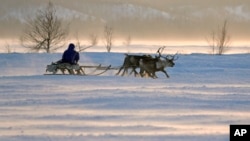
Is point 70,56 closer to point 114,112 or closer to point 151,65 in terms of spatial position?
point 151,65

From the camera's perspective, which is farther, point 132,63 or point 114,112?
point 132,63

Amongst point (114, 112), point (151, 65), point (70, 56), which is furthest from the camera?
point (151, 65)

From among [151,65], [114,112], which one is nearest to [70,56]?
[151,65]

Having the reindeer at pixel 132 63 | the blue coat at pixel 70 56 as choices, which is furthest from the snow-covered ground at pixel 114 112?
the reindeer at pixel 132 63

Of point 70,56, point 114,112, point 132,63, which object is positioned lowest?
point 114,112

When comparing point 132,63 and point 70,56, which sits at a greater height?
point 70,56

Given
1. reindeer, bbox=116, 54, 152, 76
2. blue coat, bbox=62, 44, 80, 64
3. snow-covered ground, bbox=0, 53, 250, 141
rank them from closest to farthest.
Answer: snow-covered ground, bbox=0, 53, 250, 141
blue coat, bbox=62, 44, 80, 64
reindeer, bbox=116, 54, 152, 76

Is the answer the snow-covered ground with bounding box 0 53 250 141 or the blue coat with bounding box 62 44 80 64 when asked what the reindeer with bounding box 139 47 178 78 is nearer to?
the blue coat with bounding box 62 44 80 64

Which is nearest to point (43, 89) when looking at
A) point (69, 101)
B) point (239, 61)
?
point (69, 101)

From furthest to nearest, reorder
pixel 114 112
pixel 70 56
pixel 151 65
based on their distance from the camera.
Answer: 1. pixel 151 65
2. pixel 70 56
3. pixel 114 112

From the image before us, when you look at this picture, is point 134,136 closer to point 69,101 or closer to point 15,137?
point 15,137

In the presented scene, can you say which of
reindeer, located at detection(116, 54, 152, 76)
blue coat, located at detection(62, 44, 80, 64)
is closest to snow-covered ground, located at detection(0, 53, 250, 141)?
blue coat, located at detection(62, 44, 80, 64)

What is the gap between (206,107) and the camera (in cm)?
1437

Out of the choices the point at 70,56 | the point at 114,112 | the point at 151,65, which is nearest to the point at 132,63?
the point at 151,65
